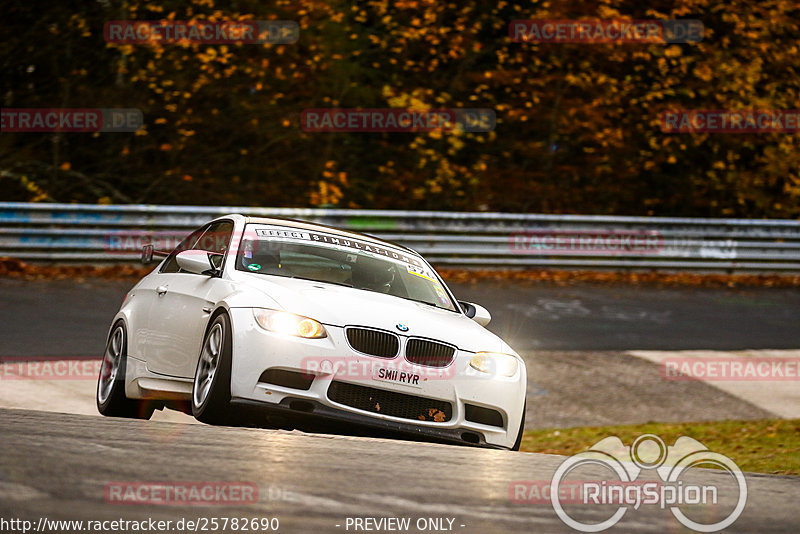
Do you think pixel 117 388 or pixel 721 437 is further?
pixel 721 437

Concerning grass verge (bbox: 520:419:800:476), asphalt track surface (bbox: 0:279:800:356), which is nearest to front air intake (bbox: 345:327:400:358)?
grass verge (bbox: 520:419:800:476)

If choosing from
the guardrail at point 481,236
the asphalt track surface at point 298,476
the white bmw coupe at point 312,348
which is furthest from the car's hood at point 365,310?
the guardrail at point 481,236

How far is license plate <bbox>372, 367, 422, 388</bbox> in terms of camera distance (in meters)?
6.61

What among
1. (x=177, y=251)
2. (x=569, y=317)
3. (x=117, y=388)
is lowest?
(x=569, y=317)

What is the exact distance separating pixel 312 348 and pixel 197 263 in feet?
4.21

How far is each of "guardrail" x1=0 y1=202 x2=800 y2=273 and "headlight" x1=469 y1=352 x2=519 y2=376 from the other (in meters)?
11.8

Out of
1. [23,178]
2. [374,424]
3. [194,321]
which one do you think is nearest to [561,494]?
[374,424]

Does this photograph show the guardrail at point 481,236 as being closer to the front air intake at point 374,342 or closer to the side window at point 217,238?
the side window at point 217,238

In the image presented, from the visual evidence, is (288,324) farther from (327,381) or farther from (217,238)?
(217,238)

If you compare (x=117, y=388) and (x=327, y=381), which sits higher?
(x=327, y=381)

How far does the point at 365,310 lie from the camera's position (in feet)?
22.6

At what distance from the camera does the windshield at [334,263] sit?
780 centimetres

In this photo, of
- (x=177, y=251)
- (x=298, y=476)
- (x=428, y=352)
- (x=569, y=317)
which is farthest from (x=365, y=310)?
(x=569, y=317)

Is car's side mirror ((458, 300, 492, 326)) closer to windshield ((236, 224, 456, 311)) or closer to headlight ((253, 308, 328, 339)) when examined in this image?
windshield ((236, 224, 456, 311))
